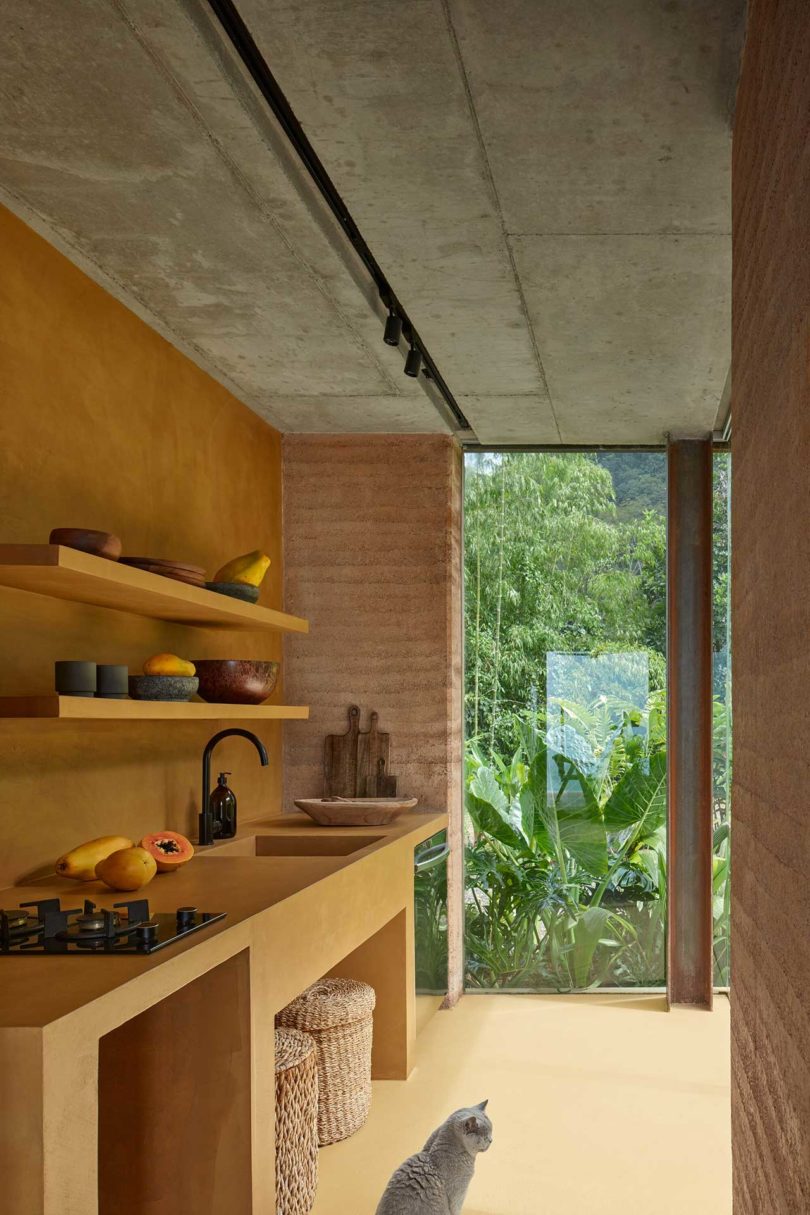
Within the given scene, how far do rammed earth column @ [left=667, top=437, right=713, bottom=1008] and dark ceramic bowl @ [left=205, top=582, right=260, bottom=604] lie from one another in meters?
2.17

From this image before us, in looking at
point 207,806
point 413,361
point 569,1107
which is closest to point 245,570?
point 207,806

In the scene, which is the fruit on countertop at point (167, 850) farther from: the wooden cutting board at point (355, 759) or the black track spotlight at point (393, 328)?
the wooden cutting board at point (355, 759)

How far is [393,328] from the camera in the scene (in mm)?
3432

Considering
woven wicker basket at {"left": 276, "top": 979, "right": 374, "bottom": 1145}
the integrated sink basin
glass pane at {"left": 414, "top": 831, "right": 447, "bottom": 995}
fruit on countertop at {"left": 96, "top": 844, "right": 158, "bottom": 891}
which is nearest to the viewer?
fruit on countertop at {"left": 96, "top": 844, "right": 158, "bottom": 891}

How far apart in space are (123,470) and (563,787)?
267 centimetres

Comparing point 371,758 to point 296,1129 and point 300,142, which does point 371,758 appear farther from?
point 300,142

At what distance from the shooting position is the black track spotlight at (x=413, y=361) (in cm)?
378

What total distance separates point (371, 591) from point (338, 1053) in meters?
2.04

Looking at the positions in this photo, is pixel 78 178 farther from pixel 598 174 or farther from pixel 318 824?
pixel 318 824

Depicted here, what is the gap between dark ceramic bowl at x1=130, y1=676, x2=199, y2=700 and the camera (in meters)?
3.13

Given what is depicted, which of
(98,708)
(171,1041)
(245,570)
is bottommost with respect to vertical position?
(171,1041)

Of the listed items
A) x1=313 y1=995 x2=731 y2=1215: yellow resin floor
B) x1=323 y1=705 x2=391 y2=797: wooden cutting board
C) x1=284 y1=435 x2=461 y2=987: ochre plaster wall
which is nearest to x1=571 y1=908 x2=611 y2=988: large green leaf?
x1=313 y1=995 x2=731 y2=1215: yellow resin floor

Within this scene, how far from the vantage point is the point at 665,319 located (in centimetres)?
349

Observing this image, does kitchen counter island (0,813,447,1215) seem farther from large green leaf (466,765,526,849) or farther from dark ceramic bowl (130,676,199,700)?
large green leaf (466,765,526,849)
